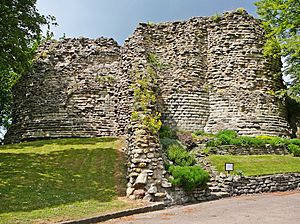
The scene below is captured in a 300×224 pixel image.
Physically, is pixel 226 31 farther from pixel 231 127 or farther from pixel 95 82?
pixel 95 82

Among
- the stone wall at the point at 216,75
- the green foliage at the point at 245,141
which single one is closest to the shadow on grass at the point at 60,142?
the stone wall at the point at 216,75

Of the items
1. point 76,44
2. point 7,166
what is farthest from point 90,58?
point 7,166

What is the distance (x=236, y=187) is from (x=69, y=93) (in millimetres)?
13822

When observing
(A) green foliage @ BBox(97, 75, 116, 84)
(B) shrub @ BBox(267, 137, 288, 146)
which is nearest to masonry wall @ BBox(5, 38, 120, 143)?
(A) green foliage @ BBox(97, 75, 116, 84)

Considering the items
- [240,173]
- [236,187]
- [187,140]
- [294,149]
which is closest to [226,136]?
[187,140]

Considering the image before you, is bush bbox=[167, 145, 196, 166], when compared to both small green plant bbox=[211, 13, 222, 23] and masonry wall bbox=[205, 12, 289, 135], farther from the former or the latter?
small green plant bbox=[211, 13, 222, 23]

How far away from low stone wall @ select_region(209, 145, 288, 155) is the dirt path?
514cm

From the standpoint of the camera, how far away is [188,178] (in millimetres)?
12711

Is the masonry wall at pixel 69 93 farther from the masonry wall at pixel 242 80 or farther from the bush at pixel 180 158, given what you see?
the bush at pixel 180 158

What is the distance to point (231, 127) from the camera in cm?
2147

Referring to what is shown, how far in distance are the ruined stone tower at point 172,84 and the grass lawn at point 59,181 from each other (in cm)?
414

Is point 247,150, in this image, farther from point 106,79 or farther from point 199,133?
point 106,79

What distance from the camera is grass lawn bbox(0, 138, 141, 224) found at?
934 centimetres

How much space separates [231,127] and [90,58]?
35.9 feet
